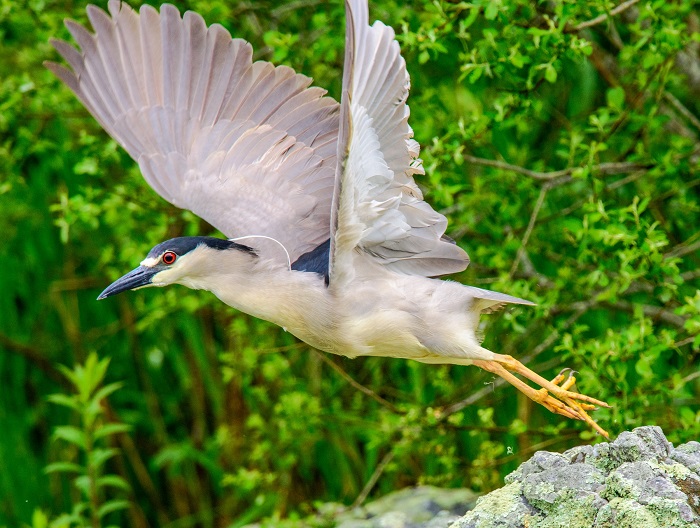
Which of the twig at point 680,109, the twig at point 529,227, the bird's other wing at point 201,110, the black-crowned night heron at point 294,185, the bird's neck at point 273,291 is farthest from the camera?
the twig at point 680,109

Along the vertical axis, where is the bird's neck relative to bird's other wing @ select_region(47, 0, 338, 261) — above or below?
below

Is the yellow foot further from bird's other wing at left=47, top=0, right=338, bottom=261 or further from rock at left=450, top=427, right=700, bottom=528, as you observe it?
bird's other wing at left=47, top=0, right=338, bottom=261

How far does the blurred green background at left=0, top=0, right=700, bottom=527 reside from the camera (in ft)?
13.4

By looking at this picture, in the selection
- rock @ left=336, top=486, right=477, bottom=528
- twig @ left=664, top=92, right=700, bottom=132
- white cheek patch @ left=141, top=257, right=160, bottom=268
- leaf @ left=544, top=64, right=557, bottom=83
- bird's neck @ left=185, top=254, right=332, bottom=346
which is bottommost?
rock @ left=336, top=486, right=477, bottom=528

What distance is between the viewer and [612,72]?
556 cm

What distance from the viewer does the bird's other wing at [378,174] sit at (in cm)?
309

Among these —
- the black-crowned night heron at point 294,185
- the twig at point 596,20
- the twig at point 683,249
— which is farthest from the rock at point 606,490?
the twig at point 596,20

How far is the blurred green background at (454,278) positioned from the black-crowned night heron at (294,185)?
28 centimetres

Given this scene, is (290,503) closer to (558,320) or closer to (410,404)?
(410,404)

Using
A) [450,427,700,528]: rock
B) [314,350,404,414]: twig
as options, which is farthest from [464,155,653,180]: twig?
[450,427,700,528]: rock

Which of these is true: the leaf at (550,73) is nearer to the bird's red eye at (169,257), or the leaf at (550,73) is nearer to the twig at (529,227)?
the twig at (529,227)

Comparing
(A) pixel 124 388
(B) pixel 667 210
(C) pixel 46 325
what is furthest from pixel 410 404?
(C) pixel 46 325

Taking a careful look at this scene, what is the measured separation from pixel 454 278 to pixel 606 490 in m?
2.27

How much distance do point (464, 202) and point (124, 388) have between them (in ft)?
11.4
